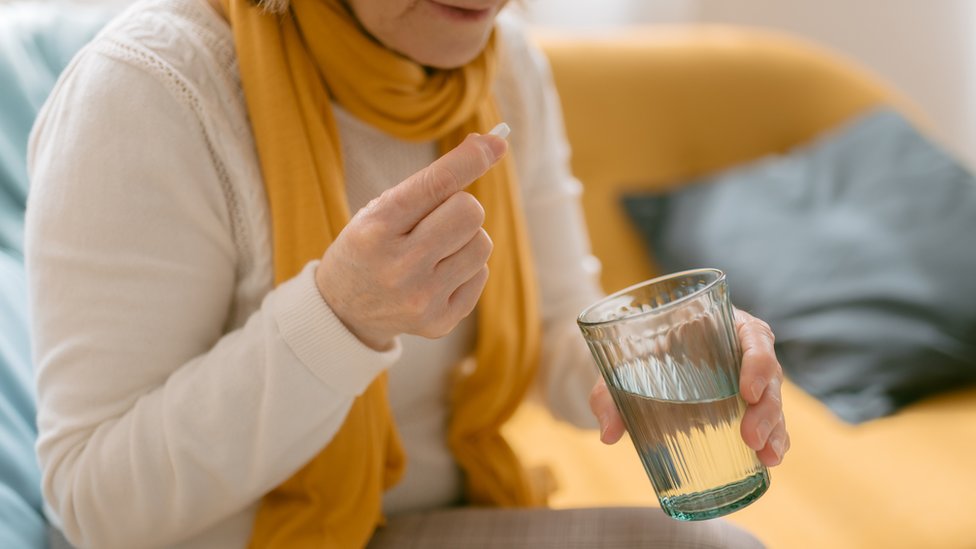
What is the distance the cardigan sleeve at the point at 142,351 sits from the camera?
0.70 metres

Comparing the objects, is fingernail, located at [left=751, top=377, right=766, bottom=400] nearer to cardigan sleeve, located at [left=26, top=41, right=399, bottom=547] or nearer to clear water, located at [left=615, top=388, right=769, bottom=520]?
clear water, located at [left=615, top=388, right=769, bottom=520]

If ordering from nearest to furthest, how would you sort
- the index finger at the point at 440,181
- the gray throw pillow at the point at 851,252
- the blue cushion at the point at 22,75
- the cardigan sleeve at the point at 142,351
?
the index finger at the point at 440,181 → the cardigan sleeve at the point at 142,351 → the blue cushion at the point at 22,75 → the gray throw pillow at the point at 851,252

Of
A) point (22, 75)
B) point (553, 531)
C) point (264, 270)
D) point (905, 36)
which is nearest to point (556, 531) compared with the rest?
point (553, 531)

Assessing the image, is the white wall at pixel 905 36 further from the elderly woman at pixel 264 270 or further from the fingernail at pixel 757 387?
the fingernail at pixel 757 387

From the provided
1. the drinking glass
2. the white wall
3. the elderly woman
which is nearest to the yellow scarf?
the elderly woman

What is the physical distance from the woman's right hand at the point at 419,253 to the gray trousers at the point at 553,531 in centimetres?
29

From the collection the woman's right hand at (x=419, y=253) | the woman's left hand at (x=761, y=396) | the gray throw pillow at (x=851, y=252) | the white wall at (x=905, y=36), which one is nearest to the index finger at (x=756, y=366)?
the woman's left hand at (x=761, y=396)

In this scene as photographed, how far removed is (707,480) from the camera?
0.67 meters

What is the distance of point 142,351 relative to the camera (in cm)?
73

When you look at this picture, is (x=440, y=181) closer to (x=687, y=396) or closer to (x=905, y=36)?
(x=687, y=396)

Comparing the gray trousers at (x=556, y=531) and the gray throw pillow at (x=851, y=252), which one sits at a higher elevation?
the gray trousers at (x=556, y=531)

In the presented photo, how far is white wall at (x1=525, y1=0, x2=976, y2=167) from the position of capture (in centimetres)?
253

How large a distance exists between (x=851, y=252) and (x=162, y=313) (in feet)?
3.84

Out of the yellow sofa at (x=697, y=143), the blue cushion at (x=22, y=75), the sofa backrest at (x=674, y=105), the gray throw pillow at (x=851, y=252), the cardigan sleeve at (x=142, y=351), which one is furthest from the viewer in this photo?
the sofa backrest at (x=674, y=105)
